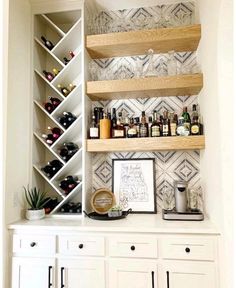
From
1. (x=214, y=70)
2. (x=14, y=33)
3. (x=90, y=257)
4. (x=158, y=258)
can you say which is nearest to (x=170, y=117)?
(x=214, y=70)

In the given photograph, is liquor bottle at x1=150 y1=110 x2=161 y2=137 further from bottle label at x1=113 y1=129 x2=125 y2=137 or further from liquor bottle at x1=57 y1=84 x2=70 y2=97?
liquor bottle at x1=57 y1=84 x2=70 y2=97

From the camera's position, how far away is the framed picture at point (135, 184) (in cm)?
243

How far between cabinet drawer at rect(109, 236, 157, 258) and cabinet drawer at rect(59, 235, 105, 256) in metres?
0.08

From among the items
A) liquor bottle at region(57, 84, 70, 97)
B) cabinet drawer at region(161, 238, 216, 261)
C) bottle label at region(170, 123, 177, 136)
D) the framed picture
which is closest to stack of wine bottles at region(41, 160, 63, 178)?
the framed picture

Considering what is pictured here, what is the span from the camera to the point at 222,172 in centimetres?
160

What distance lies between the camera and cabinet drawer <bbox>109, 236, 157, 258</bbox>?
183cm

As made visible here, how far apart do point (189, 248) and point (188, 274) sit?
181 millimetres

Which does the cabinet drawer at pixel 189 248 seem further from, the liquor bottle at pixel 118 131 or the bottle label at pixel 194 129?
the liquor bottle at pixel 118 131

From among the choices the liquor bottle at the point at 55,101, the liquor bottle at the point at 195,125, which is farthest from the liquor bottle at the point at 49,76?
the liquor bottle at the point at 195,125

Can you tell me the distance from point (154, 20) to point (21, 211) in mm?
2228

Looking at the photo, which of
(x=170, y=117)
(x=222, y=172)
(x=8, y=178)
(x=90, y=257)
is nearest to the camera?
(x=222, y=172)

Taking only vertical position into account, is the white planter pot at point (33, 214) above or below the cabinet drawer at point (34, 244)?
above

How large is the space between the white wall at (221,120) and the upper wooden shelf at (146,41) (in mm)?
315

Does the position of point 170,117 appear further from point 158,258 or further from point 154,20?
point 158,258
